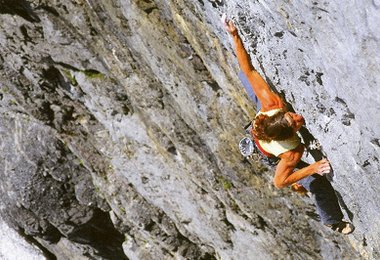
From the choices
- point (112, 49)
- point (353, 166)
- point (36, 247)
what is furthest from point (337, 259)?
point (36, 247)

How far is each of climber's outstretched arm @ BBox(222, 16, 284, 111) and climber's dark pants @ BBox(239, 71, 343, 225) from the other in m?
0.27

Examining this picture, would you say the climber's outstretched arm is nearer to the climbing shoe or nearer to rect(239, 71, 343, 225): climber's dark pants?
rect(239, 71, 343, 225): climber's dark pants

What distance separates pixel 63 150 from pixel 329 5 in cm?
981

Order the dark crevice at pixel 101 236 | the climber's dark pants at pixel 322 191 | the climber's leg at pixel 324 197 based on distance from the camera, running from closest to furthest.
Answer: the climber's dark pants at pixel 322 191 < the climber's leg at pixel 324 197 < the dark crevice at pixel 101 236

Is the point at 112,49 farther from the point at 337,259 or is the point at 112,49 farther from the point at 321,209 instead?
the point at 337,259

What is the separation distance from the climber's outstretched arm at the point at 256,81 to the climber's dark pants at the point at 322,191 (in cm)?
27

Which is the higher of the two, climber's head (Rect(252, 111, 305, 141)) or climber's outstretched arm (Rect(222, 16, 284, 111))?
climber's outstretched arm (Rect(222, 16, 284, 111))

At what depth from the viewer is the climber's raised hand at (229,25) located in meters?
6.58

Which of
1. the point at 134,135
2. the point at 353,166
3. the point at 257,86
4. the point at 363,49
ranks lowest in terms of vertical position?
the point at 134,135

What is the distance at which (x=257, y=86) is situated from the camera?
7.03m

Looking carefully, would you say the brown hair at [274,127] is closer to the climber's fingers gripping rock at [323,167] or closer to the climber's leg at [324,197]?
the climber's fingers gripping rock at [323,167]

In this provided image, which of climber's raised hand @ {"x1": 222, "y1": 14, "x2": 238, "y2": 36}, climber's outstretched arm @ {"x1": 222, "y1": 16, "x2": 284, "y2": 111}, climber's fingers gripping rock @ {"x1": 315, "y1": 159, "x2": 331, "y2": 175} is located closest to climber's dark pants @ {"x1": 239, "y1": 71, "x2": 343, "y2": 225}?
climber's outstretched arm @ {"x1": 222, "y1": 16, "x2": 284, "y2": 111}

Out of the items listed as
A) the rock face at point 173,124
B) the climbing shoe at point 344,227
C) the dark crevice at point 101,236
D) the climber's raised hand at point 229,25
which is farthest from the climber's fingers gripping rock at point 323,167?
the dark crevice at point 101,236

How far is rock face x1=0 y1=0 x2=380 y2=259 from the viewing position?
17.9 ft
